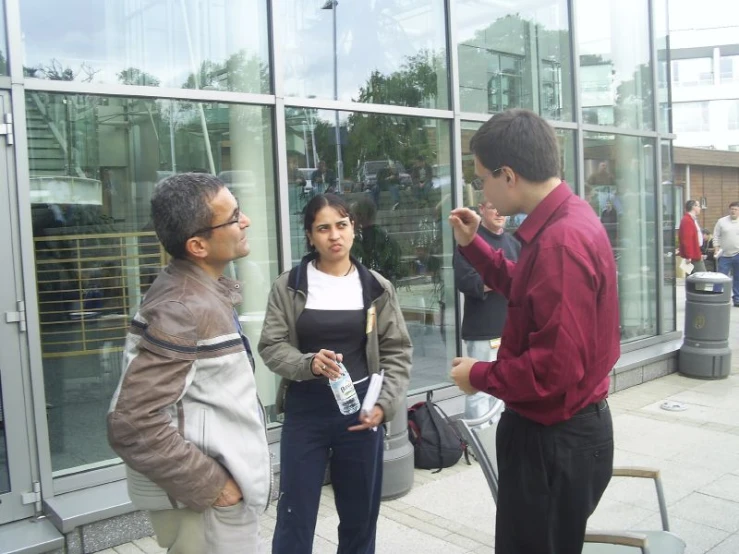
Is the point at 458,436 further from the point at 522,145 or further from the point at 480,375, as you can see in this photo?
the point at 522,145

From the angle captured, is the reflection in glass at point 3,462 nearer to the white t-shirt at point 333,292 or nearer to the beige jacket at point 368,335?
the beige jacket at point 368,335

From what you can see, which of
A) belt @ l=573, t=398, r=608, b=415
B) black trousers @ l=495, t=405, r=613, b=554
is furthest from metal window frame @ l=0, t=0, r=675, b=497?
belt @ l=573, t=398, r=608, b=415

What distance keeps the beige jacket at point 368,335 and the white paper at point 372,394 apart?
0.07 metres

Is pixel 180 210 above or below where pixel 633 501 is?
above

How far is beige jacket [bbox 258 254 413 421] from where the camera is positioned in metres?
3.12

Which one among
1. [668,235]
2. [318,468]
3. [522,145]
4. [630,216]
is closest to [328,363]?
[318,468]

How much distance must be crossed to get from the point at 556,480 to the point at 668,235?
25.3 ft

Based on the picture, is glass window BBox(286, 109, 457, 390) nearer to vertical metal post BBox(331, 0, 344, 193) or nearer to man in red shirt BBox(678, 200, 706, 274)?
vertical metal post BBox(331, 0, 344, 193)

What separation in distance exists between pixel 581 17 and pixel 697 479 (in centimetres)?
505

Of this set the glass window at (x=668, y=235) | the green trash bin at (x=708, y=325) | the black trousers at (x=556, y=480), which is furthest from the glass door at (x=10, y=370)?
the glass window at (x=668, y=235)

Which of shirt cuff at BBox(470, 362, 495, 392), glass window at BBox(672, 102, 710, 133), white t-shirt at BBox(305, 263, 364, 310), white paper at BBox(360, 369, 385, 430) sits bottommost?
white paper at BBox(360, 369, 385, 430)

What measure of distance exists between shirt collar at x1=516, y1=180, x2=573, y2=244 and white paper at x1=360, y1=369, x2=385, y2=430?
41.9 inches

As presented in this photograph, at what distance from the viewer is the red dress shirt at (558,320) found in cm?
203

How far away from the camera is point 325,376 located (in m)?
2.96
